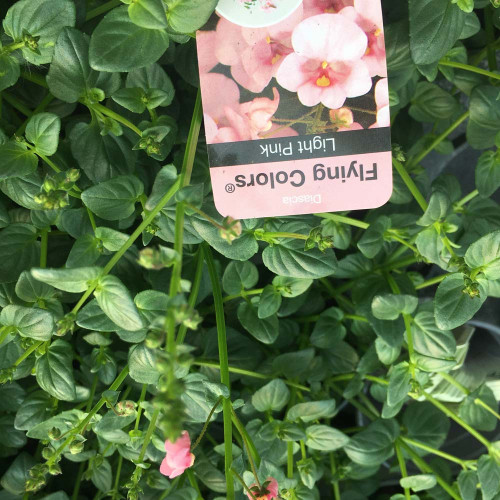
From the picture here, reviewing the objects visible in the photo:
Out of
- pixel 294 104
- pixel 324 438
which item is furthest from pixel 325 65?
pixel 324 438

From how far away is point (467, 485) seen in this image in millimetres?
786

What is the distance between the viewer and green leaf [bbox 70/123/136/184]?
0.66 metres

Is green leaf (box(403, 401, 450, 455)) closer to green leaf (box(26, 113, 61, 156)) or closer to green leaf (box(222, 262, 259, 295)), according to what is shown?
green leaf (box(222, 262, 259, 295))

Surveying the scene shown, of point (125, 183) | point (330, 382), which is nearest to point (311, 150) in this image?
point (125, 183)

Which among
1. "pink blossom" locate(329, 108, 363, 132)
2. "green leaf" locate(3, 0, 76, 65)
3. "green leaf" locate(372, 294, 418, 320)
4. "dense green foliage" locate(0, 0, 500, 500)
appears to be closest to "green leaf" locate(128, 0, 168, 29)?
"dense green foliage" locate(0, 0, 500, 500)

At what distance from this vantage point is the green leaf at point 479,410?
0.80m

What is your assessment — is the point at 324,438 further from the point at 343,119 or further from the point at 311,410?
the point at 343,119

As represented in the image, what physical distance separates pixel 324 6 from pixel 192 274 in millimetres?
359

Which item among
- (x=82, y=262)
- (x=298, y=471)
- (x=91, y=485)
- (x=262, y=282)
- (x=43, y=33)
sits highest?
(x=43, y=33)

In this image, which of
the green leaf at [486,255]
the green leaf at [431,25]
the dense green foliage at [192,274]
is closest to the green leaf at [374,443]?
the dense green foliage at [192,274]

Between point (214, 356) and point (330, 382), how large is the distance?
209 mm

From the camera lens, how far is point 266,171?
624 millimetres

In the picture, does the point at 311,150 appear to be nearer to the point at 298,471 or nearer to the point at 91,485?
the point at 298,471

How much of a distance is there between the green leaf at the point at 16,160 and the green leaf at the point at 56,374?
0.22m
